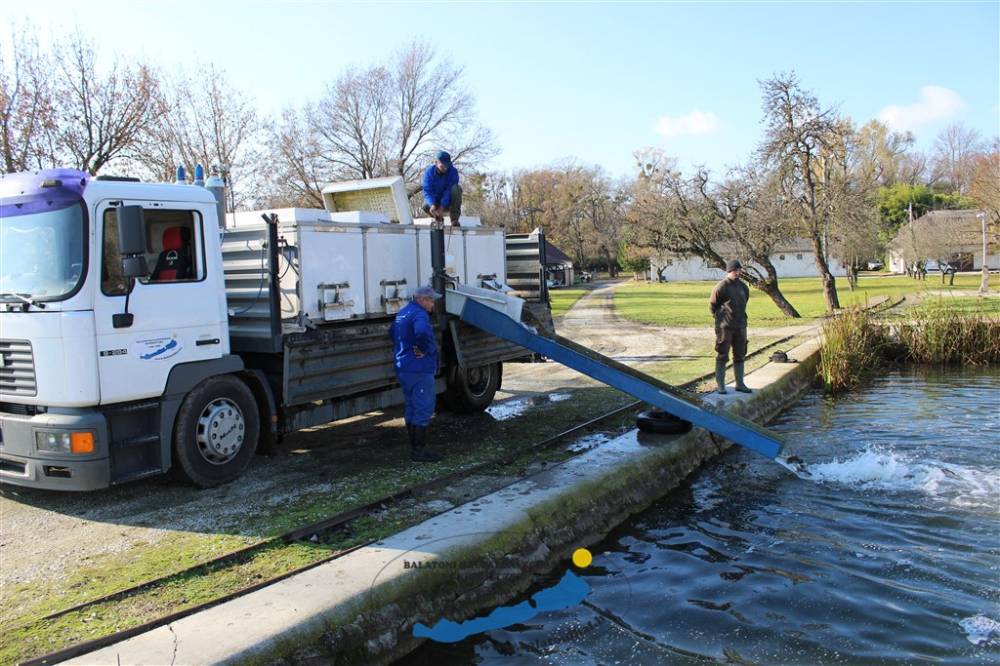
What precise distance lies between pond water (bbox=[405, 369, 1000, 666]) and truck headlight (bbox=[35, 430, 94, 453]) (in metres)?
3.13

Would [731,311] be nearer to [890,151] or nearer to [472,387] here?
[472,387]

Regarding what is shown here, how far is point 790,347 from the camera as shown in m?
17.0

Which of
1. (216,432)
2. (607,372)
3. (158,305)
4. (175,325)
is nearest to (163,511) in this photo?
(216,432)

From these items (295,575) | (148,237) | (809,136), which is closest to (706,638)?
(295,575)

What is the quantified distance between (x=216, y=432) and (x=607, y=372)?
4011 millimetres

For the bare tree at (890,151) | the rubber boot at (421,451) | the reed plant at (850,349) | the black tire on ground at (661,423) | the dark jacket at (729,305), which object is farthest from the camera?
the bare tree at (890,151)

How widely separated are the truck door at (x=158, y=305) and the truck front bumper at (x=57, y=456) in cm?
25

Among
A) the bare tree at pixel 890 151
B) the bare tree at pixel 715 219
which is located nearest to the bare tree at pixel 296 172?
the bare tree at pixel 715 219

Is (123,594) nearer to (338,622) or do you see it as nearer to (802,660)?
(338,622)

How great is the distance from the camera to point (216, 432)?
6.98 metres

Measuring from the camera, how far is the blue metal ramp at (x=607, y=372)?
8.08 m

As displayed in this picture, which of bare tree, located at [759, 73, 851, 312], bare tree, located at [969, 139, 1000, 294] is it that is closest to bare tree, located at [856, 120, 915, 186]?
bare tree, located at [969, 139, 1000, 294]

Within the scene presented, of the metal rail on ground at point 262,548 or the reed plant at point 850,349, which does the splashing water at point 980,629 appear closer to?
the metal rail on ground at point 262,548

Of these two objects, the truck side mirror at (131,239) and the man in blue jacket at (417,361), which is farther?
the man in blue jacket at (417,361)
